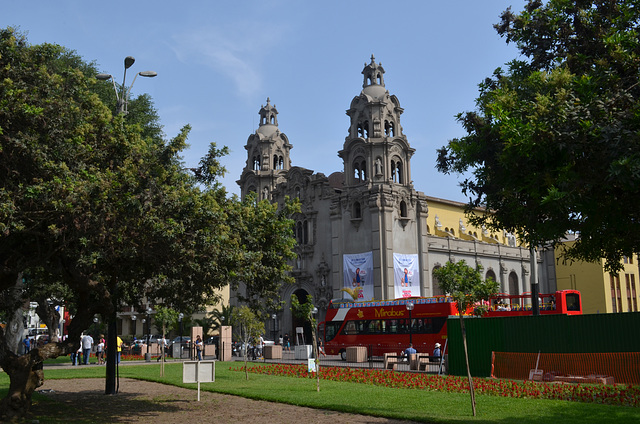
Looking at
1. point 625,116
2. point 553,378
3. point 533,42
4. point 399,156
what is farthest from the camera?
point 399,156

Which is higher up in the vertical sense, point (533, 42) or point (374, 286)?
point (533, 42)

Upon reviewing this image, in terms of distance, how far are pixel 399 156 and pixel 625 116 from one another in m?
49.3

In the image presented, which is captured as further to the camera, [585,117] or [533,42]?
[533,42]

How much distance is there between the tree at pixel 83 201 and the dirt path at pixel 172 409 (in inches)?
72.4

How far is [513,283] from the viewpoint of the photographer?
69938 mm

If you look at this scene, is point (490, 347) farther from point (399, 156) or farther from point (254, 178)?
point (254, 178)

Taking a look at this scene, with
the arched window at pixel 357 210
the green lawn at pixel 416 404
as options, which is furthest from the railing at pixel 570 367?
the arched window at pixel 357 210

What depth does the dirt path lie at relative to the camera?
14.2 metres

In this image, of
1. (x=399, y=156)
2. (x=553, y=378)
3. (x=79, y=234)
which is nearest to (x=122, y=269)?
(x=79, y=234)

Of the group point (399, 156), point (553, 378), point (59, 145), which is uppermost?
point (399, 156)

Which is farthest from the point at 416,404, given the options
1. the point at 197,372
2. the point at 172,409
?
the point at 172,409

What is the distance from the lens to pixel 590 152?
9.84 m

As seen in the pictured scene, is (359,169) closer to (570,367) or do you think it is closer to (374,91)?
(374,91)

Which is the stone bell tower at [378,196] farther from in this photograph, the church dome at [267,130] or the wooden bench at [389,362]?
the wooden bench at [389,362]
